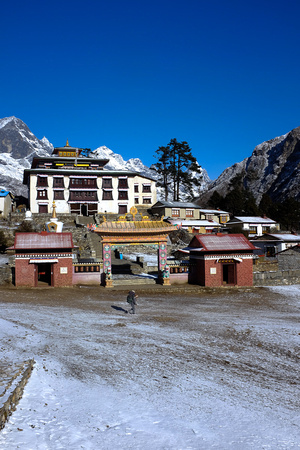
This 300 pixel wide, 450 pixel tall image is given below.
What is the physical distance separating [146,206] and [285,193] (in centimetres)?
7930

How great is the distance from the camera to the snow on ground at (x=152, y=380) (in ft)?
23.3

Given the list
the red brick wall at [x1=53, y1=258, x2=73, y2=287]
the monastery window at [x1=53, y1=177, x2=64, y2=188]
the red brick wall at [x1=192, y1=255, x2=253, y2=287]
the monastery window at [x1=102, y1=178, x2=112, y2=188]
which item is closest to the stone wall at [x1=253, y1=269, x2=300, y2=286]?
the red brick wall at [x1=192, y1=255, x2=253, y2=287]

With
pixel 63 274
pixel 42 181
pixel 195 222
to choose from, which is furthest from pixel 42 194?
pixel 63 274

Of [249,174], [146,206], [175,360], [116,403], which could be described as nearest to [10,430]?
[116,403]

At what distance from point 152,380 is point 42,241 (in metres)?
19.5

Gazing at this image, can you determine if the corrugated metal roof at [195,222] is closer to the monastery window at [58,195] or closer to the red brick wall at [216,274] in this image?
the monastery window at [58,195]

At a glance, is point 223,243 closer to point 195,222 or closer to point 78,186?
point 195,222

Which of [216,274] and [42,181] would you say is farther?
[42,181]

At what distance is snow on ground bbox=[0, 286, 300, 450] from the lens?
711 centimetres

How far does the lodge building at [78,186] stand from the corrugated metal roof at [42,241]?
33004 millimetres

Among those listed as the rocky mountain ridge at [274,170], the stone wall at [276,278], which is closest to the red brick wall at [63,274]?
the stone wall at [276,278]

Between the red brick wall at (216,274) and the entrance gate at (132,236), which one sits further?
the red brick wall at (216,274)

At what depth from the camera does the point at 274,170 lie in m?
153

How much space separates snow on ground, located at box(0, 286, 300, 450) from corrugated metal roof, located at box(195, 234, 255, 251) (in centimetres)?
1072
